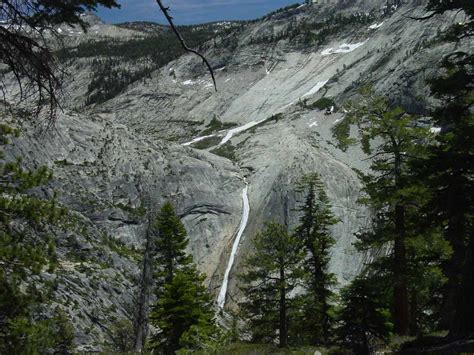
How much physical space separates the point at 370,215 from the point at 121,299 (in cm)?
3502

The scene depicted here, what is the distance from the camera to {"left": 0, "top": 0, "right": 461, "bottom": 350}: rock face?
1367 inches

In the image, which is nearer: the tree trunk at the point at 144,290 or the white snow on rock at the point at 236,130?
the tree trunk at the point at 144,290

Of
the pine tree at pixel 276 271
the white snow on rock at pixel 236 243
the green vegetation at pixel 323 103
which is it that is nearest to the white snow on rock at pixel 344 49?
the green vegetation at pixel 323 103

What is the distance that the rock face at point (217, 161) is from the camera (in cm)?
3472

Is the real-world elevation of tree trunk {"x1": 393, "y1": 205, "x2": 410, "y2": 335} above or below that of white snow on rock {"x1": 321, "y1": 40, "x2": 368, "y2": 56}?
below

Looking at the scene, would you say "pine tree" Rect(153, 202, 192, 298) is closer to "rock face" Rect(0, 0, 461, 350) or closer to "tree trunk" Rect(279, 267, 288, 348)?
"rock face" Rect(0, 0, 461, 350)

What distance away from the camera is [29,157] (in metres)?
44.2

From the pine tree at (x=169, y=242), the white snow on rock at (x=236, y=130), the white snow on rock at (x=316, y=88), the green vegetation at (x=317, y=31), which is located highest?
the green vegetation at (x=317, y=31)

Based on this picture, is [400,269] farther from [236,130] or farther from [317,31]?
[317,31]

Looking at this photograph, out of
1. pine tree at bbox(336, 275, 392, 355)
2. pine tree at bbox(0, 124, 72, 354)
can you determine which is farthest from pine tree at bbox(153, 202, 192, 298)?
pine tree at bbox(0, 124, 72, 354)

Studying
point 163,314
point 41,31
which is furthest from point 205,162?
point 41,31

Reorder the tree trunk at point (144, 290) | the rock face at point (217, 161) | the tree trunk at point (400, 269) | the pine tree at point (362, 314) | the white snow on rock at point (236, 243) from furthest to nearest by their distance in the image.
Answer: the white snow on rock at point (236, 243)
the rock face at point (217, 161)
the tree trunk at point (144, 290)
the tree trunk at point (400, 269)
the pine tree at point (362, 314)

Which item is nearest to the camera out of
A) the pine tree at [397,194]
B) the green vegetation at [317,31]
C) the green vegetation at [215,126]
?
the pine tree at [397,194]

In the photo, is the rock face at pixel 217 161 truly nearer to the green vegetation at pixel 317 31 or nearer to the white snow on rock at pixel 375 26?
the white snow on rock at pixel 375 26
